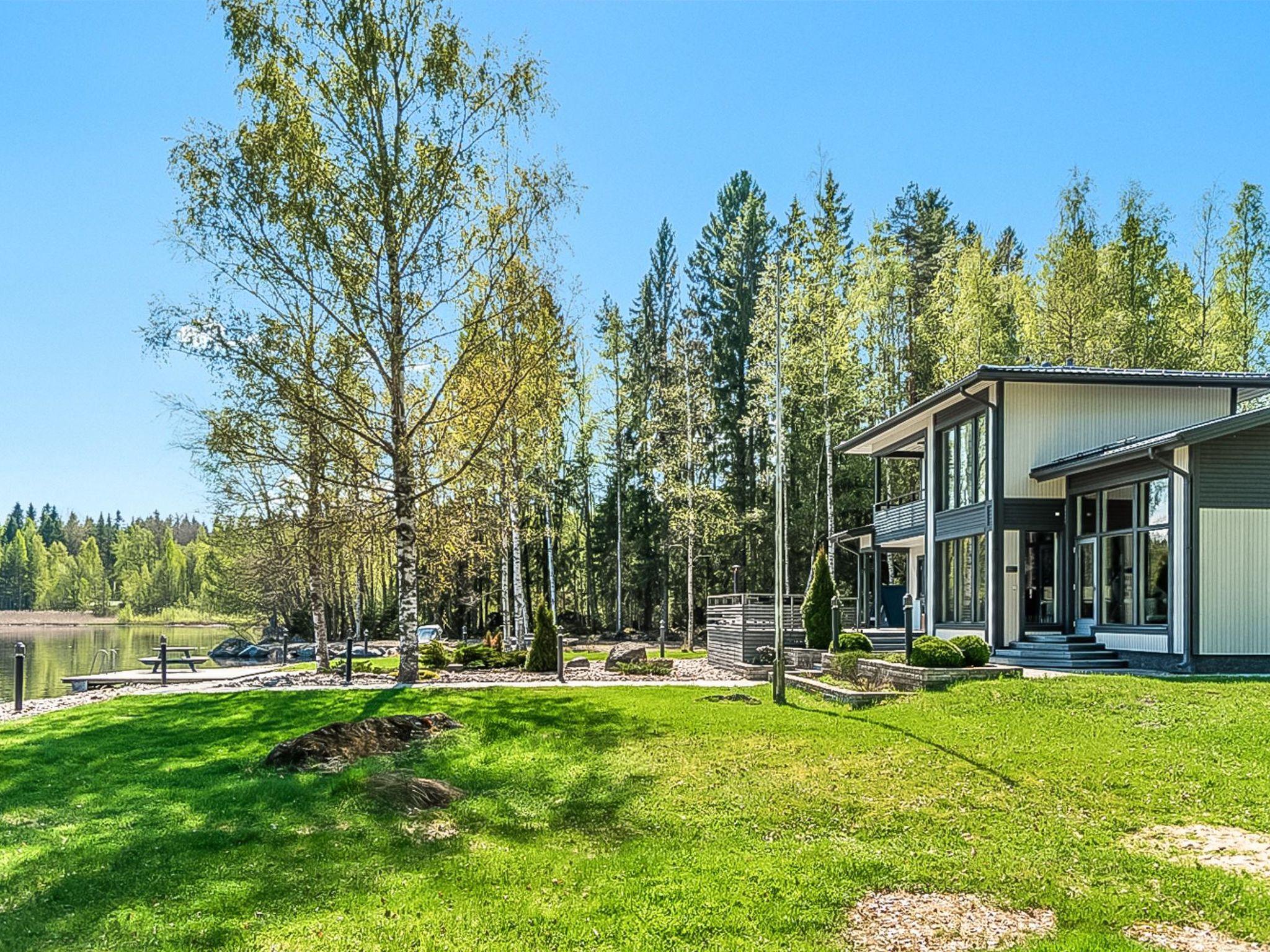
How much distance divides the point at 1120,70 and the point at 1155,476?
27.7ft

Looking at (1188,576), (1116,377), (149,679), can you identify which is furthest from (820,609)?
(149,679)

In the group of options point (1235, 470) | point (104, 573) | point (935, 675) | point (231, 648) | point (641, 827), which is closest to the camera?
point (641, 827)

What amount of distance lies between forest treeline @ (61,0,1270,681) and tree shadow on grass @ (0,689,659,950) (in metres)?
6.02

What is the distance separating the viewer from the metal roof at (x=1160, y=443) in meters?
14.9

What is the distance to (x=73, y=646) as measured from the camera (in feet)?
163

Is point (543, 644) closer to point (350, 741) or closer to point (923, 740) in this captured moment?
point (350, 741)

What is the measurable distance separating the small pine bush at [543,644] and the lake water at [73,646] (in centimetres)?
1155

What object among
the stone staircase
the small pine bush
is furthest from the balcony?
the small pine bush

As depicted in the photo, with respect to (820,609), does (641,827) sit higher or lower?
lower

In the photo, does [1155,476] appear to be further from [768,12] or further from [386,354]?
[386,354]

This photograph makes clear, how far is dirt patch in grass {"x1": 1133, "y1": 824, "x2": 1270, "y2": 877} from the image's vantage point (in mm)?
5965

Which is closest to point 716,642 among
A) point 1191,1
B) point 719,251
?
point 1191,1

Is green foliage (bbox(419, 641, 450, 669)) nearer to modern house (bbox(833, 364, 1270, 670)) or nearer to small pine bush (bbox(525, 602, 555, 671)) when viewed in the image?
small pine bush (bbox(525, 602, 555, 671))

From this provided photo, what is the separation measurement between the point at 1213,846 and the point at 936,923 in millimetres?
2533
